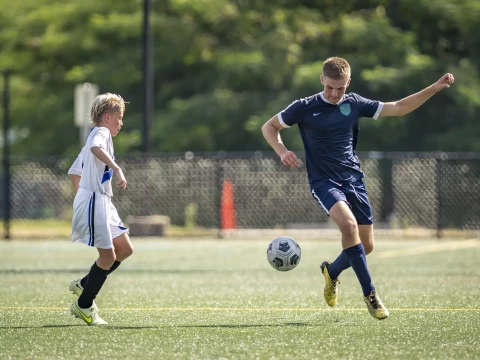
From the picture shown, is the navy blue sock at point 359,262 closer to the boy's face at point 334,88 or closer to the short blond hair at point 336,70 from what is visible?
the boy's face at point 334,88

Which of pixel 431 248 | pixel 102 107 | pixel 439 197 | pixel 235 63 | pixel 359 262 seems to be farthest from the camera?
pixel 235 63

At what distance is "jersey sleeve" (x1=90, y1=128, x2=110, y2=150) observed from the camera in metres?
6.79

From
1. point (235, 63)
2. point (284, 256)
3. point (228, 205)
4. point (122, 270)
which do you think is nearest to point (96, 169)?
point (284, 256)

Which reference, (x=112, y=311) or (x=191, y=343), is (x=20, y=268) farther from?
(x=191, y=343)

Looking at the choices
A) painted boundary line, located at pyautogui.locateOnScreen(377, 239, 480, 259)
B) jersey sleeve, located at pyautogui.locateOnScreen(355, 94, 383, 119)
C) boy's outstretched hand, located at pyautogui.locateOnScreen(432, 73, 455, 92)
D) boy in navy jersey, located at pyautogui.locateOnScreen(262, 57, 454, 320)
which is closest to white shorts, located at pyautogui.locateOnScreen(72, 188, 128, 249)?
boy in navy jersey, located at pyautogui.locateOnScreen(262, 57, 454, 320)

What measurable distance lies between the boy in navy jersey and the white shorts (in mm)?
1358

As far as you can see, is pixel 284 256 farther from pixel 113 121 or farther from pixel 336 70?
pixel 113 121

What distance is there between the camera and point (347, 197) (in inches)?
287

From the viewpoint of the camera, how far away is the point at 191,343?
5.87 m

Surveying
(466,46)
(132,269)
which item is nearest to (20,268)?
(132,269)

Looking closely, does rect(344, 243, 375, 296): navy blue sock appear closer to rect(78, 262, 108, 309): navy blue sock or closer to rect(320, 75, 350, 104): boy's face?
rect(320, 75, 350, 104): boy's face

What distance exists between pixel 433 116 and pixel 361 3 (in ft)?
15.7

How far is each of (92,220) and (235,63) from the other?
68.1ft

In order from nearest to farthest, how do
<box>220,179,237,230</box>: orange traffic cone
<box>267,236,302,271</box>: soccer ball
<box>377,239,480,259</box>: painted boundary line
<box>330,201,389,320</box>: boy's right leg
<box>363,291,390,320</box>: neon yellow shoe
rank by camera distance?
<box>363,291,390,320</box>: neon yellow shoe < <box>330,201,389,320</box>: boy's right leg < <box>267,236,302,271</box>: soccer ball < <box>377,239,480,259</box>: painted boundary line < <box>220,179,237,230</box>: orange traffic cone
